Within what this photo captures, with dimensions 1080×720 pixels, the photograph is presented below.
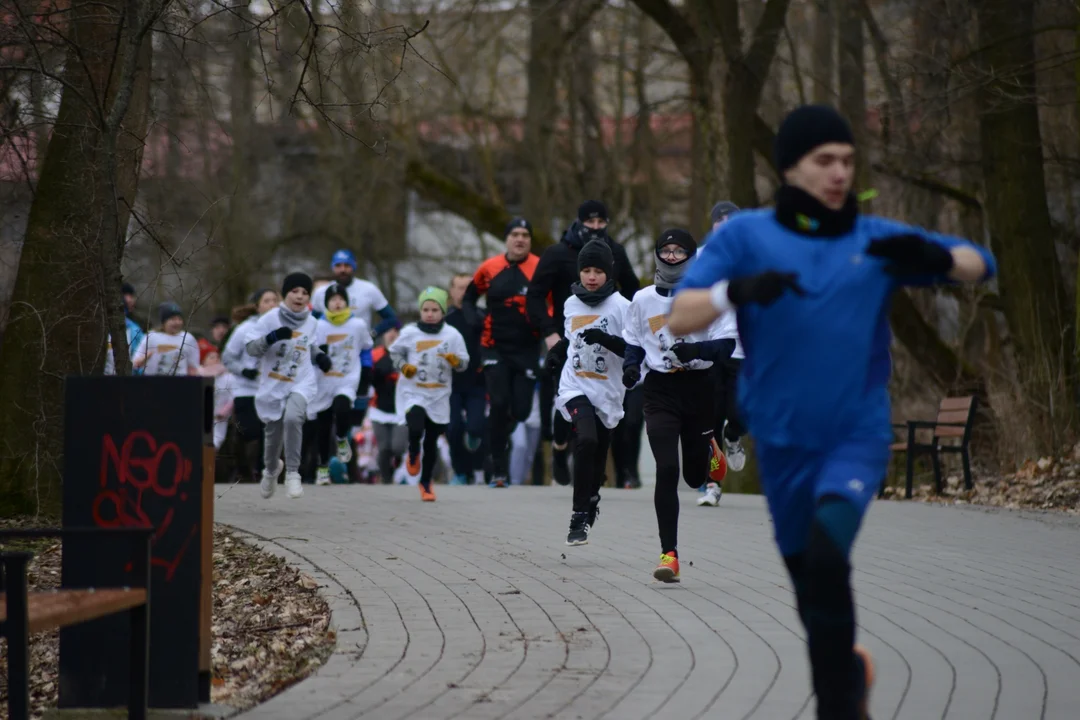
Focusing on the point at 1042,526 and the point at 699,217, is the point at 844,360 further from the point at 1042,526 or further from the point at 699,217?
the point at 699,217

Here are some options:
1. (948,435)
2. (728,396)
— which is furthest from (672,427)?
(948,435)

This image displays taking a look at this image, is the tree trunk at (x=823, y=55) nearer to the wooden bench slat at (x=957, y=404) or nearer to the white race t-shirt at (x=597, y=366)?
the wooden bench slat at (x=957, y=404)

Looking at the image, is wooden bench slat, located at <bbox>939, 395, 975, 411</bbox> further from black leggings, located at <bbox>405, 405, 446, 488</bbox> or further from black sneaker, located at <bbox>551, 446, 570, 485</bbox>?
black leggings, located at <bbox>405, 405, 446, 488</bbox>

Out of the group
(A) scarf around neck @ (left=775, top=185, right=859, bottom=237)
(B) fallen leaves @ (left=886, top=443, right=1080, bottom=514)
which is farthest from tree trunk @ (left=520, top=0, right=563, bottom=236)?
(A) scarf around neck @ (left=775, top=185, right=859, bottom=237)

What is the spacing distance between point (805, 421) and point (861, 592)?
433 centimetres

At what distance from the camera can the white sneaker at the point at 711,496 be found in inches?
595

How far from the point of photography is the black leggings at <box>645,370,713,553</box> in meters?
9.59

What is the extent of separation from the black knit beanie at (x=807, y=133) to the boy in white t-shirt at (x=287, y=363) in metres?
9.82

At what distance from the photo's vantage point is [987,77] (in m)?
17.8

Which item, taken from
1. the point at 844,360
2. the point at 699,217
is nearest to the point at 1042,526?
the point at 844,360

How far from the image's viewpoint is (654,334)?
10.2m

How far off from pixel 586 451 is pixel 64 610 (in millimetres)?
6037

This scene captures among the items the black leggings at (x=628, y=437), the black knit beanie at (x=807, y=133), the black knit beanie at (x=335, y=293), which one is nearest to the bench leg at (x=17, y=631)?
the black knit beanie at (x=807, y=133)

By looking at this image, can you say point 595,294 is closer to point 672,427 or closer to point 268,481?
point 672,427
